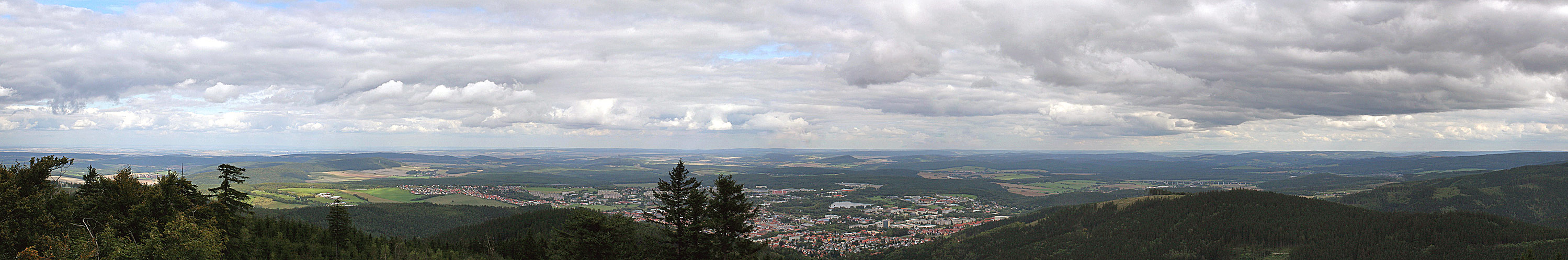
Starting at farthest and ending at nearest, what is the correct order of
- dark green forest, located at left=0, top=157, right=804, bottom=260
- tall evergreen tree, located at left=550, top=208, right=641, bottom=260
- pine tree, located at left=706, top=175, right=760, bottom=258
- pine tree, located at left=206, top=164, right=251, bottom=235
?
pine tree, located at left=206, top=164, right=251, bottom=235 → tall evergreen tree, located at left=550, top=208, right=641, bottom=260 → pine tree, located at left=706, top=175, right=760, bottom=258 → dark green forest, located at left=0, top=157, right=804, bottom=260

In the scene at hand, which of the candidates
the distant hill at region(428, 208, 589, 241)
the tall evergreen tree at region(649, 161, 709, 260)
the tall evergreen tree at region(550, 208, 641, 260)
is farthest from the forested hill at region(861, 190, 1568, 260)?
the tall evergreen tree at region(649, 161, 709, 260)

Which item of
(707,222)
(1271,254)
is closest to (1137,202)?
A: (1271,254)

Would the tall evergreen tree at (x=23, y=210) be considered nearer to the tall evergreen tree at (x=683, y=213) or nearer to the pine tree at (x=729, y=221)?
the tall evergreen tree at (x=683, y=213)

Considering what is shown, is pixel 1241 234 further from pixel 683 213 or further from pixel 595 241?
pixel 595 241

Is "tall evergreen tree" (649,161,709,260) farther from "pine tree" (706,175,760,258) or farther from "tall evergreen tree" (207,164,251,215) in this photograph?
"tall evergreen tree" (207,164,251,215)

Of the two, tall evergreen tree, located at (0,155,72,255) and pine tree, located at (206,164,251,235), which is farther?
pine tree, located at (206,164,251,235)
